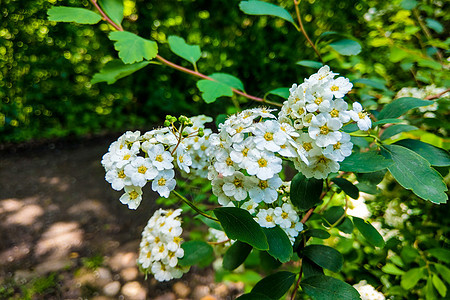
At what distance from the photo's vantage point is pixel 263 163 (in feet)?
2.12

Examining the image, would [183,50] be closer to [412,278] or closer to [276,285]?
[276,285]

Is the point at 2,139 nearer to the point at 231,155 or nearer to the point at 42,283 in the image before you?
the point at 42,283

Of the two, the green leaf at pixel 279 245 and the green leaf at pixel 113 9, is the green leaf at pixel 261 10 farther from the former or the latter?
the green leaf at pixel 279 245

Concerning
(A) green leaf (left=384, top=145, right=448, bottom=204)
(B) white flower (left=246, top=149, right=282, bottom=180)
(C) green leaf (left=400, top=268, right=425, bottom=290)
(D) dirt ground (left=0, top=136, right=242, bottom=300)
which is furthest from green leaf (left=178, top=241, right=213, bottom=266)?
(D) dirt ground (left=0, top=136, right=242, bottom=300)

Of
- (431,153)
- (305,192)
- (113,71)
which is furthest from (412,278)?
(113,71)

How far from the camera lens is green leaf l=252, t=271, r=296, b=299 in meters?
0.82

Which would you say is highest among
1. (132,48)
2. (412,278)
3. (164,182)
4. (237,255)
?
(132,48)

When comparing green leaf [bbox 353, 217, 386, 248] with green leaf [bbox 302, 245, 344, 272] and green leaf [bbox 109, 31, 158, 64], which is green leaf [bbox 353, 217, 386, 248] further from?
green leaf [bbox 109, 31, 158, 64]

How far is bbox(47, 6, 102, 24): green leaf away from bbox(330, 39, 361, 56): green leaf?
87 cm

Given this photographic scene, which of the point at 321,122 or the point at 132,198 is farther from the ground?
the point at 321,122

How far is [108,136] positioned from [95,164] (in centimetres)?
86

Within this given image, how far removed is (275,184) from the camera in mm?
673

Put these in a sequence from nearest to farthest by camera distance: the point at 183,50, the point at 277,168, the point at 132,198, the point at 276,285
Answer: the point at 277,168, the point at 132,198, the point at 276,285, the point at 183,50

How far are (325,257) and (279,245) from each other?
21cm
